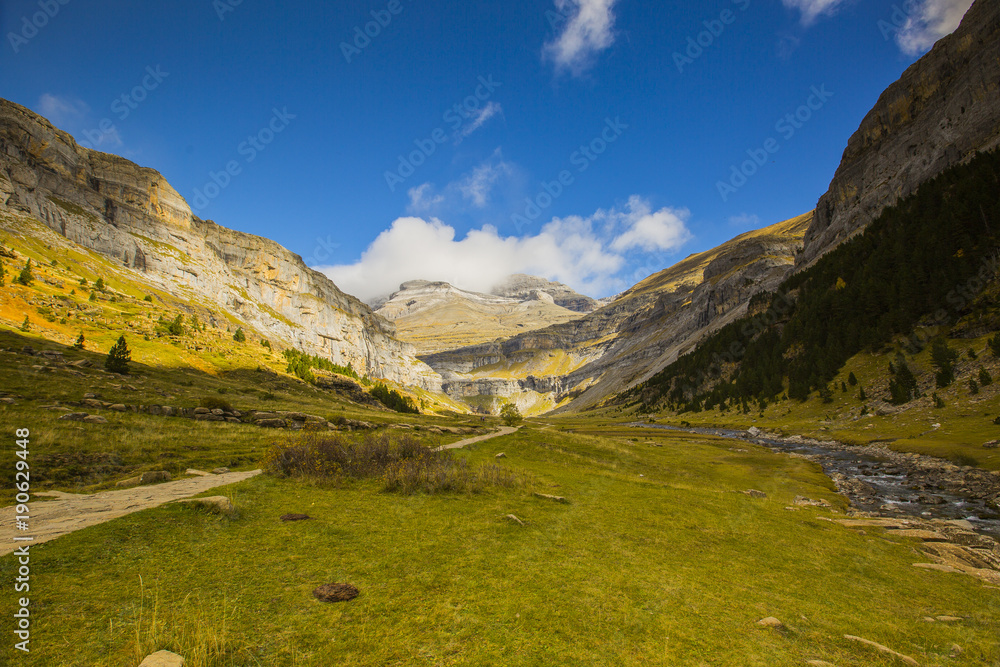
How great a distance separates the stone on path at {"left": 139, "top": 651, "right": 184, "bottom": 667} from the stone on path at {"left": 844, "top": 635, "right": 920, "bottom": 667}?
396 inches

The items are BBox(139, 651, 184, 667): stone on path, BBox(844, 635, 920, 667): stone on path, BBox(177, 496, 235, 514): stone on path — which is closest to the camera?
BBox(139, 651, 184, 667): stone on path

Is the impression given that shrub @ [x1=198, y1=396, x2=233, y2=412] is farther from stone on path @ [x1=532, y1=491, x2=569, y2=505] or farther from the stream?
the stream

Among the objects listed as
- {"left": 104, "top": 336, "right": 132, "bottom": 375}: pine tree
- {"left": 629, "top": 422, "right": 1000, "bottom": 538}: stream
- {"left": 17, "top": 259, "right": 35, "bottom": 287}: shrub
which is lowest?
{"left": 629, "top": 422, "right": 1000, "bottom": 538}: stream

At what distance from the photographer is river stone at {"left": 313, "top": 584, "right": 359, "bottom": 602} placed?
6.30 m

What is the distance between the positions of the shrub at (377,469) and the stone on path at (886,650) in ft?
36.6

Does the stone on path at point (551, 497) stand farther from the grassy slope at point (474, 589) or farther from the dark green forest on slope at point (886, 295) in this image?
the dark green forest on slope at point (886, 295)

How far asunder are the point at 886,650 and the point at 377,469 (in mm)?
15585

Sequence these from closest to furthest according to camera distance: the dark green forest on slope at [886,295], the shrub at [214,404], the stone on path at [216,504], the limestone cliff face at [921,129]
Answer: the stone on path at [216,504] < the shrub at [214,404] < the dark green forest on slope at [886,295] < the limestone cliff face at [921,129]

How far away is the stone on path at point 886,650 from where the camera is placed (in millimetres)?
5911

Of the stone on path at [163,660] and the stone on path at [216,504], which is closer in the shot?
the stone on path at [163,660]

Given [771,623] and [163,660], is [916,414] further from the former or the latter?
[163,660]

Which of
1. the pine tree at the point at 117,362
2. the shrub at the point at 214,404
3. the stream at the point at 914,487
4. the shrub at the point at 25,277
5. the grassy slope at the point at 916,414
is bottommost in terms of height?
the stream at the point at 914,487

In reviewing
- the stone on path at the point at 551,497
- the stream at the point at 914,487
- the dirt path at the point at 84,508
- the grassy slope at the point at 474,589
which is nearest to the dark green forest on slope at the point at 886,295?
the stream at the point at 914,487

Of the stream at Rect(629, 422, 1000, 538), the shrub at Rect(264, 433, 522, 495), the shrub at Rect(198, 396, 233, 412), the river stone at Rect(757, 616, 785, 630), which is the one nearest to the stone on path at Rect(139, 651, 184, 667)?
the river stone at Rect(757, 616, 785, 630)
